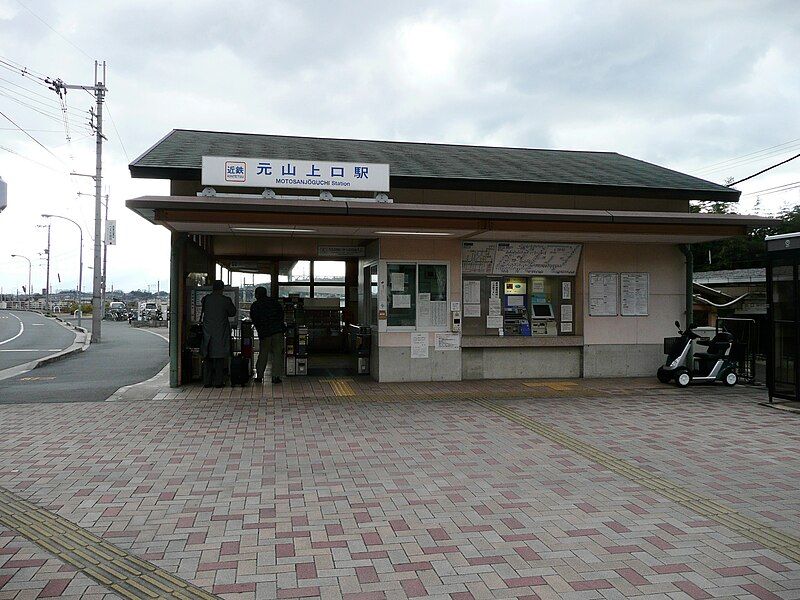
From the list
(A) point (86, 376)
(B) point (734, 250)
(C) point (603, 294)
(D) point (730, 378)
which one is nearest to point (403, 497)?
(C) point (603, 294)

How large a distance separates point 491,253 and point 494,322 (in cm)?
139

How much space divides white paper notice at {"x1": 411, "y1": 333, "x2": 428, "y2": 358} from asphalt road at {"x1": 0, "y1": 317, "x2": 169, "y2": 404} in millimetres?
5465

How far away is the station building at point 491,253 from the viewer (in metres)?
10.9

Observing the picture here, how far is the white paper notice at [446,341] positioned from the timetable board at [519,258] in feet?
4.37

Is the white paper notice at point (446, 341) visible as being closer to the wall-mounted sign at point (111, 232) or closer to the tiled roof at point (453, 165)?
the tiled roof at point (453, 165)

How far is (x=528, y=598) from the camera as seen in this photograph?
148 inches

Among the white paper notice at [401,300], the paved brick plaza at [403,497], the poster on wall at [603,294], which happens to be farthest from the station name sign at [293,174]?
the poster on wall at [603,294]

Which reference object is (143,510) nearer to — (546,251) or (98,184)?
(546,251)

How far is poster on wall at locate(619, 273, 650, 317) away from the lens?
505 inches

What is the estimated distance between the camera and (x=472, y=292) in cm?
1263

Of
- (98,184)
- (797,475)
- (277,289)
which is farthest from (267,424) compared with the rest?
(98,184)

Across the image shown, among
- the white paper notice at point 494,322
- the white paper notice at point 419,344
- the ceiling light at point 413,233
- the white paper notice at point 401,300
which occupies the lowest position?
the white paper notice at point 419,344

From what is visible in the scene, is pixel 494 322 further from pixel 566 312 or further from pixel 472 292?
pixel 566 312

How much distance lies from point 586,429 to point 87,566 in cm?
615
